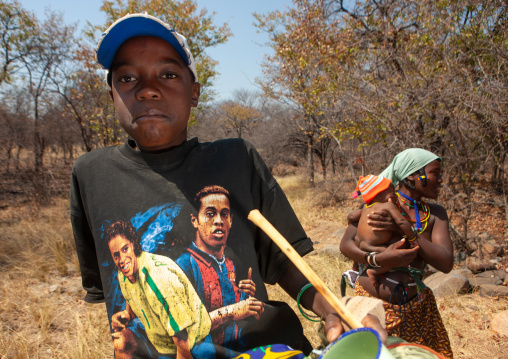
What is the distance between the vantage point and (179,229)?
1.01m

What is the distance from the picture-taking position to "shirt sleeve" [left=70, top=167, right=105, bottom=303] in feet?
3.87

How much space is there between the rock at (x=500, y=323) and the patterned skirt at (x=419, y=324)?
6.15 feet

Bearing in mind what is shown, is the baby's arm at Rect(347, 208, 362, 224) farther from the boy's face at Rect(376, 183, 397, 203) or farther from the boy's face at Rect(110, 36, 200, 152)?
the boy's face at Rect(110, 36, 200, 152)

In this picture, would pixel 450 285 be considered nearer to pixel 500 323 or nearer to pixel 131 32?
pixel 500 323

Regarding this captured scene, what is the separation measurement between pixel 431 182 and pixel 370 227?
20.5 inches

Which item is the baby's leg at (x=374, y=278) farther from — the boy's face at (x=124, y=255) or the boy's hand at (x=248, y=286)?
the boy's face at (x=124, y=255)

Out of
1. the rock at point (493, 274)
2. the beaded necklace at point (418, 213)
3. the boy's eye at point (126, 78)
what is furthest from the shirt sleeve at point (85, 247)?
the rock at point (493, 274)

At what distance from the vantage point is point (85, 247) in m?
1.23

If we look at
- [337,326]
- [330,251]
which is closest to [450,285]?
[330,251]

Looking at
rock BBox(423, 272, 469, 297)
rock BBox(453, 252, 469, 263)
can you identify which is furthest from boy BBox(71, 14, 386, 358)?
rock BBox(453, 252, 469, 263)

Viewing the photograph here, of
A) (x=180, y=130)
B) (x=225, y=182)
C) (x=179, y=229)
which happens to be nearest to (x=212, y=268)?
(x=179, y=229)

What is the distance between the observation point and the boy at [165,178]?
101 centimetres

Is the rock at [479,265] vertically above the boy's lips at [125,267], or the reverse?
the boy's lips at [125,267]

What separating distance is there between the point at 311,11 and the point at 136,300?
10169 mm
